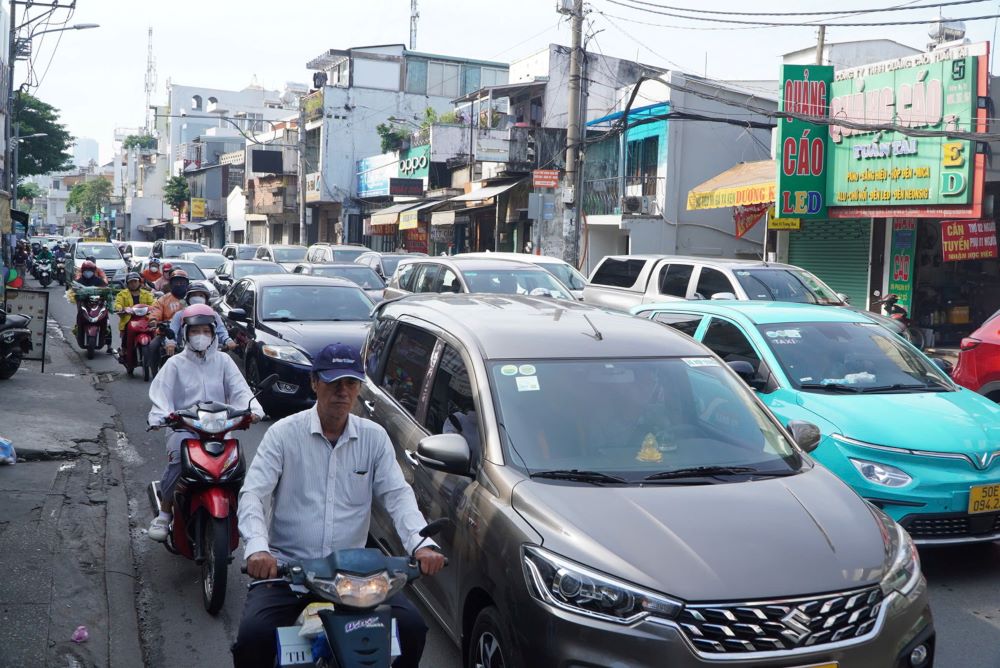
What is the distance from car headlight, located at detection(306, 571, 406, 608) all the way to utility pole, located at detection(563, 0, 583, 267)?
1731 cm

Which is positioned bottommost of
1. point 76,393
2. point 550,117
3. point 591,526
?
point 76,393

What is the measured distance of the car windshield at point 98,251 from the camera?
1232 inches

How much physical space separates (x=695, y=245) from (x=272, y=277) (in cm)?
1693

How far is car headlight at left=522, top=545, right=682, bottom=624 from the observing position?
3.30m

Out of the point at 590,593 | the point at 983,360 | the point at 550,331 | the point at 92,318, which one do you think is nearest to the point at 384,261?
the point at 92,318

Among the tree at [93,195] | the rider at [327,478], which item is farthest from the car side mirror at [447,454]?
the tree at [93,195]

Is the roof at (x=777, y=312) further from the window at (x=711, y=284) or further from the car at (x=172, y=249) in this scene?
the car at (x=172, y=249)

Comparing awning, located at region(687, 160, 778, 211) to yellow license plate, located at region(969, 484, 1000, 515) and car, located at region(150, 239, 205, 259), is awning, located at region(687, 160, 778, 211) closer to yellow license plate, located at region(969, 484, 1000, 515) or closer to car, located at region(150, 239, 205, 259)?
yellow license plate, located at region(969, 484, 1000, 515)

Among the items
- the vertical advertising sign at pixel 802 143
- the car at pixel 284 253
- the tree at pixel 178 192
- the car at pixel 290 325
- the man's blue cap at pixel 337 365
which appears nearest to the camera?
the man's blue cap at pixel 337 365

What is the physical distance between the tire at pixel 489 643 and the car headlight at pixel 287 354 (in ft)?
23.4

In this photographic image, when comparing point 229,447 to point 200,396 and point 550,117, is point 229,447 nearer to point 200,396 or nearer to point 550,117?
point 200,396

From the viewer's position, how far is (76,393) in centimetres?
1215

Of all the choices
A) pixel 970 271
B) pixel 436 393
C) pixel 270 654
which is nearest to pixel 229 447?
pixel 436 393

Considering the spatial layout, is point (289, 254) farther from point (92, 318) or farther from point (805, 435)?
point (805, 435)
